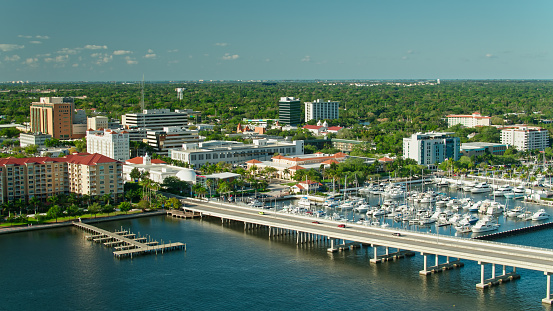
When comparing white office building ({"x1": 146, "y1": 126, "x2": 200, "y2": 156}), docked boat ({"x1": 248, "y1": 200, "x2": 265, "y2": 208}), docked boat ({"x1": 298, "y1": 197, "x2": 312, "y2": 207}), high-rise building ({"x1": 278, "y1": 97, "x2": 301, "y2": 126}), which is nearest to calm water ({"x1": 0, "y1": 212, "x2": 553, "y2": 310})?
docked boat ({"x1": 248, "y1": 200, "x2": 265, "y2": 208})

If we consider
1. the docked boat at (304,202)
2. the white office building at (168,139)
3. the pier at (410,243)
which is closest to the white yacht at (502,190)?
the pier at (410,243)

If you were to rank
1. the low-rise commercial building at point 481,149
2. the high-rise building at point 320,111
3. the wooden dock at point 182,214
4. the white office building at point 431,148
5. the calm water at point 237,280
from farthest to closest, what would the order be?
the high-rise building at point 320,111 < the low-rise commercial building at point 481,149 < the white office building at point 431,148 < the wooden dock at point 182,214 < the calm water at point 237,280

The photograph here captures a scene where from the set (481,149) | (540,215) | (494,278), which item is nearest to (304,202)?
(540,215)

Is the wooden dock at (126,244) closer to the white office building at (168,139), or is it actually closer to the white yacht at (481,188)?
the white yacht at (481,188)

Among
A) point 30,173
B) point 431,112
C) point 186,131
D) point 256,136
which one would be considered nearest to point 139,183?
point 30,173

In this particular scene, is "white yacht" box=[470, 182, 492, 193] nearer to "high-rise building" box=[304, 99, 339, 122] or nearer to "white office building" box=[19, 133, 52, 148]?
"white office building" box=[19, 133, 52, 148]

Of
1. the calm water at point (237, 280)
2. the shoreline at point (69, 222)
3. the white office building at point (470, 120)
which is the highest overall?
the white office building at point (470, 120)

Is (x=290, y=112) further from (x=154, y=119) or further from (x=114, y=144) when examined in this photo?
(x=114, y=144)
